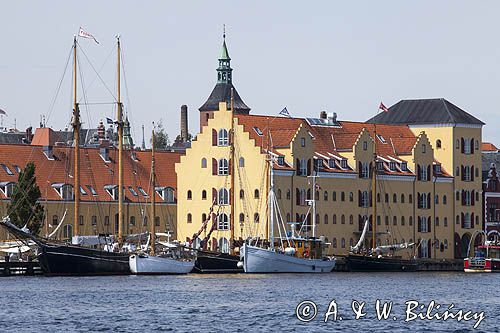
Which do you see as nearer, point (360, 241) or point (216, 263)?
point (216, 263)

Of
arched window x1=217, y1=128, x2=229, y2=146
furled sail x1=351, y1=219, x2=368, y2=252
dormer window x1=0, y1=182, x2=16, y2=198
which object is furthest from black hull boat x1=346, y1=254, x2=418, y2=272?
dormer window x1=0, y1=182, x2=16, y2=198

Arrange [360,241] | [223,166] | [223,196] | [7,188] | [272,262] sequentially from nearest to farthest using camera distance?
[272,262]
[7,188]
[360,241]
[223,196]
[223,166]

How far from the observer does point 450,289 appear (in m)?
144

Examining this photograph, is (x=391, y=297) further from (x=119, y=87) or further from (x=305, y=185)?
(x=305, y=185)

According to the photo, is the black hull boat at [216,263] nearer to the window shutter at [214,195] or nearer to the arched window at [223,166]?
the window shutter at [214,195]

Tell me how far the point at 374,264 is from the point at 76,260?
41160 mm

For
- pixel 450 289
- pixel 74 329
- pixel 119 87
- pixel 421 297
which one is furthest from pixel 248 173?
pixel 74 329

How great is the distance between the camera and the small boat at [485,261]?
194750mm

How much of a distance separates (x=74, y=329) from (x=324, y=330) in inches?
517

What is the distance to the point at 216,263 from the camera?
174875mm

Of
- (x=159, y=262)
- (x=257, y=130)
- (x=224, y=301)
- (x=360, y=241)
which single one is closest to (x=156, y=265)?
(x=159, y=262)

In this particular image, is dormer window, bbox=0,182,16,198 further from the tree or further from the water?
the water

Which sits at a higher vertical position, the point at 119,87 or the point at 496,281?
the point at 119,87

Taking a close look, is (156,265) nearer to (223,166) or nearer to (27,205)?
(27,205)
